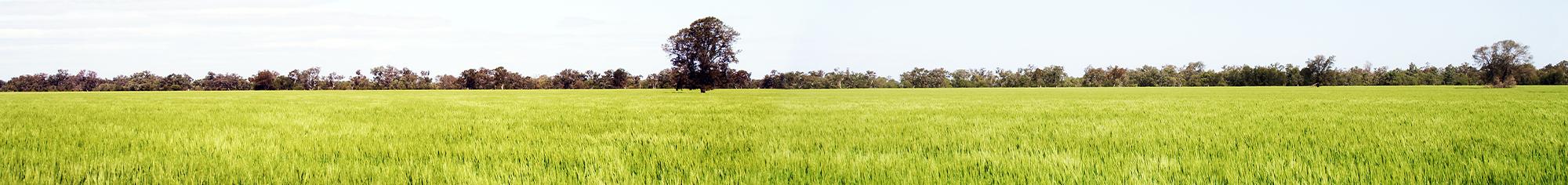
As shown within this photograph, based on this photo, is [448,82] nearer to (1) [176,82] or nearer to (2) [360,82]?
(2) [360,82]

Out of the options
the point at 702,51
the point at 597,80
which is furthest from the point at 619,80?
the point at 702,51

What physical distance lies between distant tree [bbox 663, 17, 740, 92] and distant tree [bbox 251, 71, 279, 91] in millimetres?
67339

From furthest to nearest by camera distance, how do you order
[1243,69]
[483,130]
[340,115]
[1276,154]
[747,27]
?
[1243,69] < [340,115] < [747,27] < [483,130] < [1276,154]

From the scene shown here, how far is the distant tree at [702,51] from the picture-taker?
44281 millimetres

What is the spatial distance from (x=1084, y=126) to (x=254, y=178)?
287 inches

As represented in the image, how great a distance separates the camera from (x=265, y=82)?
300ft

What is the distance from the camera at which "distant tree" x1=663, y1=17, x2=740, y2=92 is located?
4428cm

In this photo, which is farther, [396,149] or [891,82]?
[891,82]

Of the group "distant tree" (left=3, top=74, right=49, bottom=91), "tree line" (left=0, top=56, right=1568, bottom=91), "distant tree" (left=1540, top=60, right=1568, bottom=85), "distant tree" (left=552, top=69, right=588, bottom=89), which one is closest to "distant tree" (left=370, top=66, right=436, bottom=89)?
"tree line" (left=0, top=56, right=1568, bottom=91)

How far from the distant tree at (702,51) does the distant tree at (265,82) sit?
6734 cm

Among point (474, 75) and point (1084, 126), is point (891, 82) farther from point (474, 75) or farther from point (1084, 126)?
point (1084, 126)

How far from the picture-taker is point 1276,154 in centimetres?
521

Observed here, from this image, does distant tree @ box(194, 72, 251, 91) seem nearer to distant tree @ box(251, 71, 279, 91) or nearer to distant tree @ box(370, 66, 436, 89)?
distant tree @ box(251, 71, 279, 91)

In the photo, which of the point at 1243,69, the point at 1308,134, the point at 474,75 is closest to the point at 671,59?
the point at 1308,134
